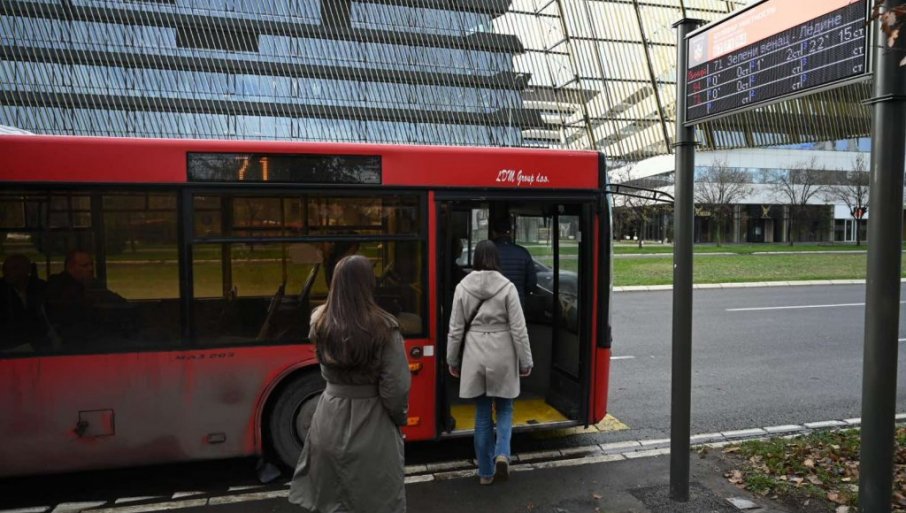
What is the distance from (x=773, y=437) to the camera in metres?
5.34

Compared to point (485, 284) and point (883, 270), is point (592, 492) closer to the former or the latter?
point (485, 284)

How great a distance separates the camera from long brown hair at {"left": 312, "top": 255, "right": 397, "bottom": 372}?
2689mm

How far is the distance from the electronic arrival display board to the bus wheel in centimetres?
335

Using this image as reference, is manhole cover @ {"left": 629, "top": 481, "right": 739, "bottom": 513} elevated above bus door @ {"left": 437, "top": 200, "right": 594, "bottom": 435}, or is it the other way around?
bus door @ {"left": 437, "top": 200, "right": 594, "bottom": 435}

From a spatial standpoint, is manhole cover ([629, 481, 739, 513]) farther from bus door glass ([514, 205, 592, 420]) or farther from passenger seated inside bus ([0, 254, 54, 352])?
passenger seated inside bus ([0, 254, 54, 352])

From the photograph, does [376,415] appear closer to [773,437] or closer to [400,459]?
[400,459]

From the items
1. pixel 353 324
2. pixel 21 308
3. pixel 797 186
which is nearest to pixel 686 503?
pixel 353 324

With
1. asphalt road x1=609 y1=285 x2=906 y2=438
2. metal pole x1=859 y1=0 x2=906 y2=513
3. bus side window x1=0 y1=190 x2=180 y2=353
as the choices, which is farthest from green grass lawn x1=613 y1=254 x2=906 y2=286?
bus side window x1=0 y1=190 x2=180 y2=353

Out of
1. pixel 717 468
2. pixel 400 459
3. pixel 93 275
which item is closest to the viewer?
pixel 400 459

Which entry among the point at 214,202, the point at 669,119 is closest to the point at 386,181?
the point at 214,202

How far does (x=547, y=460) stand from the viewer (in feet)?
16.4

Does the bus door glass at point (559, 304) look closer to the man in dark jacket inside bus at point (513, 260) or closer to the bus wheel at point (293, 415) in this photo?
the man in dark jacket inside bus at point (513, 260)

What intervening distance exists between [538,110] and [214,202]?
21.8 meters

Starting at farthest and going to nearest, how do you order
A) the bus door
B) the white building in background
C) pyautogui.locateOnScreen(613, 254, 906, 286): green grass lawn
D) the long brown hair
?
the white building in background → pyautogui.locateOnScreen(613, 254, 906, 286): green grass lawn → the bus door → the long brown hair
